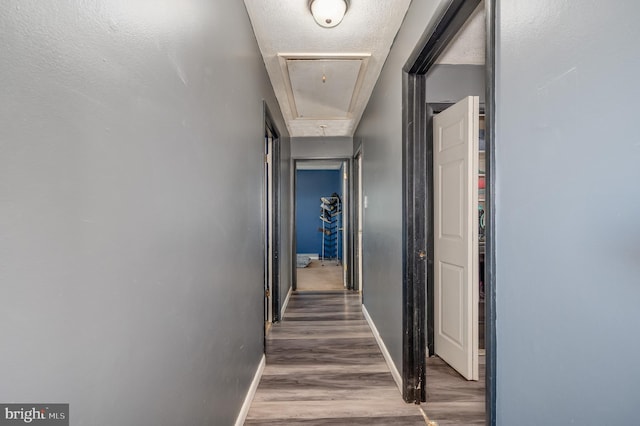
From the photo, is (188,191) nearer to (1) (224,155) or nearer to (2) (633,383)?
(1) (224,155)

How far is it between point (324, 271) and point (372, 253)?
3705 millimetres

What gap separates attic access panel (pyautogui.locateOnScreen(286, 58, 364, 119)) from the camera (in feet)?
9.13

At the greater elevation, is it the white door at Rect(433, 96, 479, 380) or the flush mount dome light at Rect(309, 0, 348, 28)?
the flush mount dome light at Rect(309, 0, 348, 28)

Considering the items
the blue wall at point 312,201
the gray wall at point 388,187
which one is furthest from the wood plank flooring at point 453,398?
the blue wall at point 312,201

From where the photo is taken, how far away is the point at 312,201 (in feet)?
29.9

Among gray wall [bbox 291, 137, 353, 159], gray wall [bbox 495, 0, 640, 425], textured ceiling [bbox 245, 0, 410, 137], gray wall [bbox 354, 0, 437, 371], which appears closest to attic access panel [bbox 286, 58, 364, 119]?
textured ceiling [bbox 245, 0, 410, 137]

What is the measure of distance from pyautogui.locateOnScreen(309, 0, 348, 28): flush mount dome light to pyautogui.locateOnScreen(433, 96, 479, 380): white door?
1061 mm

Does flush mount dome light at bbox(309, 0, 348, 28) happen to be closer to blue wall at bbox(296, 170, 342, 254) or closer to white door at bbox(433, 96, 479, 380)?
white door at bbox(433, 96, 479, 380)

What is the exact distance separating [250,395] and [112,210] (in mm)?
1780

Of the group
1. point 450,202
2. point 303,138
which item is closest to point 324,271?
point 303,138

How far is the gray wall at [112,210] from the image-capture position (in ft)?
1.66

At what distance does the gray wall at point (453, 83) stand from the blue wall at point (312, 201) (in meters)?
6.27

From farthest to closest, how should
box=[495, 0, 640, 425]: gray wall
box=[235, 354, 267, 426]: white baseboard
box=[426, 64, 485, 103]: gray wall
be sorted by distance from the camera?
1. box=[426, 64, 485, 103]: gray wall
2. box=[235, 354, 267, 426]: white baseboard
3. box=[495, 0, 640, 425]: gray wall

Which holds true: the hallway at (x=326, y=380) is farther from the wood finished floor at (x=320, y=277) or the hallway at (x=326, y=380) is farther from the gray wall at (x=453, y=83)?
the gray wall at (x=453, y=83)
